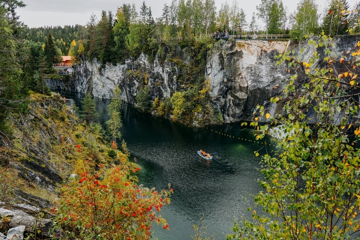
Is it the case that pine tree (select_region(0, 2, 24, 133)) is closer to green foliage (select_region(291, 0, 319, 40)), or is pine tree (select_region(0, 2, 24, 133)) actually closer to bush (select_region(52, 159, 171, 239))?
bush (select_region(52, 159, 171, 239))

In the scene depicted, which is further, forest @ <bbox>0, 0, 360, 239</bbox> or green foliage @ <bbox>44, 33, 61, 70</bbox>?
green foliage @ <bbox>44, 33, 61, 70</bbox>

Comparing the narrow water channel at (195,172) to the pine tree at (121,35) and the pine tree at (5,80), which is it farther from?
the pine tree at (121,35)

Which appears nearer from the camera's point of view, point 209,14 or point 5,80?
point 5,80

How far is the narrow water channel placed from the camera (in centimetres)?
2536

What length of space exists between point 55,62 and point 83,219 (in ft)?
335

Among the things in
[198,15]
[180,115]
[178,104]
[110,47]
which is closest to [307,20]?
[198,15]

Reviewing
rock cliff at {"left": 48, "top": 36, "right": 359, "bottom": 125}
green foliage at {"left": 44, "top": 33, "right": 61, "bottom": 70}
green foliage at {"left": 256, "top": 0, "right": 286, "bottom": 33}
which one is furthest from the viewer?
green foliage at {"left": 44, "top": 33, "right": 61, "bottom": 70}

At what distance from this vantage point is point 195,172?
3531 cm

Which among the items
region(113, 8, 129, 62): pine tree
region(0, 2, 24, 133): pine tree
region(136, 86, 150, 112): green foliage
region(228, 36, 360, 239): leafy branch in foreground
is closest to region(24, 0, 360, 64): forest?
region(113, 8, 129, 62): pine tree

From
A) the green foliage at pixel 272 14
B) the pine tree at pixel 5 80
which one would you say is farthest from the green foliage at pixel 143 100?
the pine tree at pixel 5 80

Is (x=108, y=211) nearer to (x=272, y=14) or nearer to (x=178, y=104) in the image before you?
(x=178, y=104)

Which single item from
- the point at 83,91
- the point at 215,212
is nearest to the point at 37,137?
the point at 215,212

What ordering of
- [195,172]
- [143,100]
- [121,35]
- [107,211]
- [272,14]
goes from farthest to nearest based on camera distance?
[121,35] → [143,100] → [272,14] → [195,172] → [107,211]

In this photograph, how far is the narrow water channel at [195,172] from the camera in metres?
25.4
